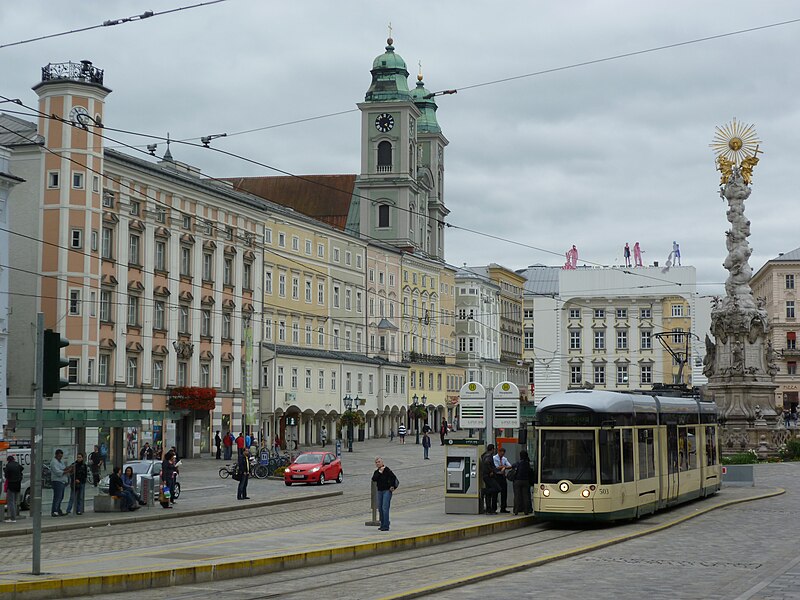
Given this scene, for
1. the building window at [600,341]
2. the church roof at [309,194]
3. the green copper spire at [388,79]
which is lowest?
the building window at [600,341]

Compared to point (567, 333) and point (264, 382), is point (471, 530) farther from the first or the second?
point (567, 333)

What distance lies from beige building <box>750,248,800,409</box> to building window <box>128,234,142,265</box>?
75.5m

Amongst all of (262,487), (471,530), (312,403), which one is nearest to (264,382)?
(312,403)

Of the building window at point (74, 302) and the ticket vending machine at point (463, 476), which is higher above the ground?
the building window at point (74, 302)

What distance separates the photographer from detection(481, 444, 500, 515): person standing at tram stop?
28.6 metres

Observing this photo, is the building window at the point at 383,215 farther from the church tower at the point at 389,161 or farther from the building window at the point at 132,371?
the building window at the point at 132,371

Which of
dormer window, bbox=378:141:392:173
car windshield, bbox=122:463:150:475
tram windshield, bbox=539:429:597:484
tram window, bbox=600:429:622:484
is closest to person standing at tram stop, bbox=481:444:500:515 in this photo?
tram windshield, bbox=539:429:597:484

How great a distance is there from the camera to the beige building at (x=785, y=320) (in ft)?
390

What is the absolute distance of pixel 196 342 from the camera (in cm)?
6744

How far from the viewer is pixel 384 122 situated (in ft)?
349

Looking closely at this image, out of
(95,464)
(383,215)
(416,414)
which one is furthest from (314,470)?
(383,215)

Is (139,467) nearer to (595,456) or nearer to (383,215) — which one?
(595,456)

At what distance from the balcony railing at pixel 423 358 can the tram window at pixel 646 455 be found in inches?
2811

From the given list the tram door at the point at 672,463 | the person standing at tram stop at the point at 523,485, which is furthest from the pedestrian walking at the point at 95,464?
the tram door at the point at 672,463
